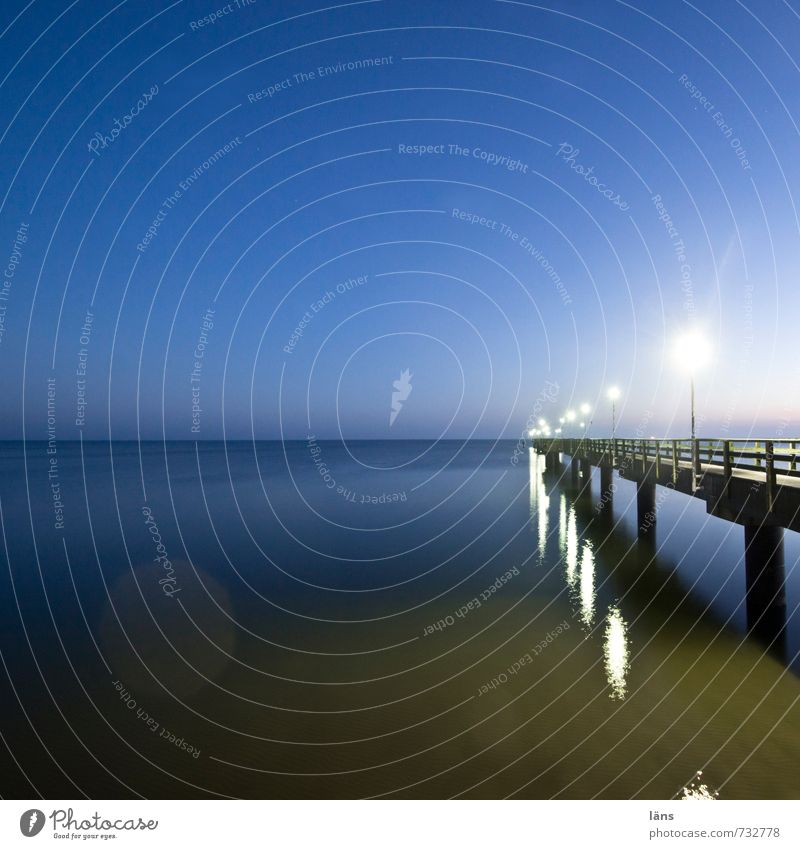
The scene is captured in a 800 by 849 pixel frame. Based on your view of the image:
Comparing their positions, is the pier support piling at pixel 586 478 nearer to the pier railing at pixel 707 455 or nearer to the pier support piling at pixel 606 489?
the pier railing at pixel 707 455

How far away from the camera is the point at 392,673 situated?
1188 cm

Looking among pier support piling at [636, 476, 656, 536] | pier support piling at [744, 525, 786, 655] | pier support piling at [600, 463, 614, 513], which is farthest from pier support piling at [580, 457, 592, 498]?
pier support piling at [744, 525, 786, 655]

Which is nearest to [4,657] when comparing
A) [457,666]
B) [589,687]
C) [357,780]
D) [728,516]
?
[357,780]

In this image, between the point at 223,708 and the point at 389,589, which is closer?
the point at 223,708

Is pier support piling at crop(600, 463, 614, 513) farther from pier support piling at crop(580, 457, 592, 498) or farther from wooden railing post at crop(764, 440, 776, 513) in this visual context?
wooden railing post at crop(764, 440, 776, 513)

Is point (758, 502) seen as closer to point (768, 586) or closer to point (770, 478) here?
point (770, 478)

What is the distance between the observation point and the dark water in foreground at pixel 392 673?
821cm

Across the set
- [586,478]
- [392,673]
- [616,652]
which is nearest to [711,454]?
[616,652]

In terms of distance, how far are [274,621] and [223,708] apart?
5.49 meters

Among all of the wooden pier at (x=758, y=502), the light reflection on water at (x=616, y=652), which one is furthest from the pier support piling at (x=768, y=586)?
the light reflection on water at (x=616, y=652)

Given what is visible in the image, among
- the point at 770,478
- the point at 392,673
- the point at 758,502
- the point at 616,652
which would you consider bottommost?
the point at 616,652

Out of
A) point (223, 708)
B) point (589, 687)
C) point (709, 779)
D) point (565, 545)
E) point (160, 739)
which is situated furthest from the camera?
point (565, 545)

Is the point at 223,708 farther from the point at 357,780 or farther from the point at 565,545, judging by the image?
the point at 565,545

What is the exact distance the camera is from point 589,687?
11.0 metres
